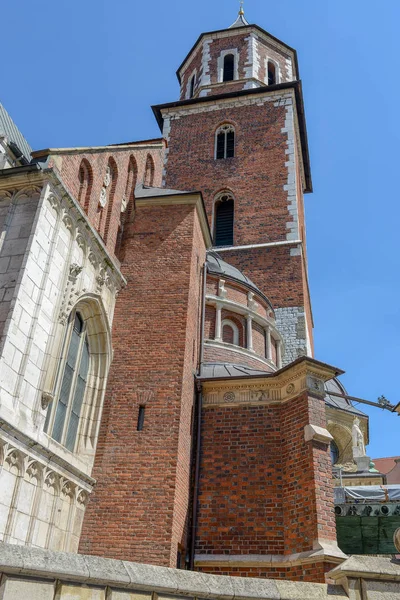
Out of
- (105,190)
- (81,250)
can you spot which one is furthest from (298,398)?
(105,190)

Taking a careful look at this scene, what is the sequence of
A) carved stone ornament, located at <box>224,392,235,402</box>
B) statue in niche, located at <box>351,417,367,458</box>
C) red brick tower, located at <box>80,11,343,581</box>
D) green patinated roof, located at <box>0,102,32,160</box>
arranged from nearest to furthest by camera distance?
red brick tower, located at <box>80,11,343,581</box>
carved stone ornament, located at <box>224,392,235,402</box>
green patinated roof, located at <box>0,102,32,160</box>
statue in niche, located at <box>351,417,367,458</box>

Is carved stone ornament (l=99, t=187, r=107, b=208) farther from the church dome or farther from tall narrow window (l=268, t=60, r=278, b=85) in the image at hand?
tall narrow window (l=268, t=60, r=278, b=85)

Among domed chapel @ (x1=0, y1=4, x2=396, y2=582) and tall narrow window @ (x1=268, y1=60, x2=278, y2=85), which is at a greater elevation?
tall narrow window @ (x1=268, y1=60, x2=278, y2=85)

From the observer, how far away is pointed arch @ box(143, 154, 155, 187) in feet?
54.8

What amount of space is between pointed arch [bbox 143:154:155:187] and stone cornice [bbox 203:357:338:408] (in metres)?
6.78

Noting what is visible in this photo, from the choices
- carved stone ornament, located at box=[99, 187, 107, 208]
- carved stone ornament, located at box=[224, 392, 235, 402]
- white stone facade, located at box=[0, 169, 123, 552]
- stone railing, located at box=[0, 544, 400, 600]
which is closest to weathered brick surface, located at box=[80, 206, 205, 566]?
white stone facade, located at box=[0, 169, 123, 552]

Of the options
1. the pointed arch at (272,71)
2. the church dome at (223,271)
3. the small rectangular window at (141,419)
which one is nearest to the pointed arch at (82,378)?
the small rectangular window at (141,419)

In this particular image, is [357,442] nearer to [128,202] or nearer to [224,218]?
[224,218]

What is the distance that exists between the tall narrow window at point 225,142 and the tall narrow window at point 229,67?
158 inches

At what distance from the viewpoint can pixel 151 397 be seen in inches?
448

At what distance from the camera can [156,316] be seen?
1249 cm

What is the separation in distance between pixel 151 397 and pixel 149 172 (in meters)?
7.83

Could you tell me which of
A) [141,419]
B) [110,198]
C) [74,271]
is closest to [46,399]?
[74,271]

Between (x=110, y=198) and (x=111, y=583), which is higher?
(x=110, y=198)
